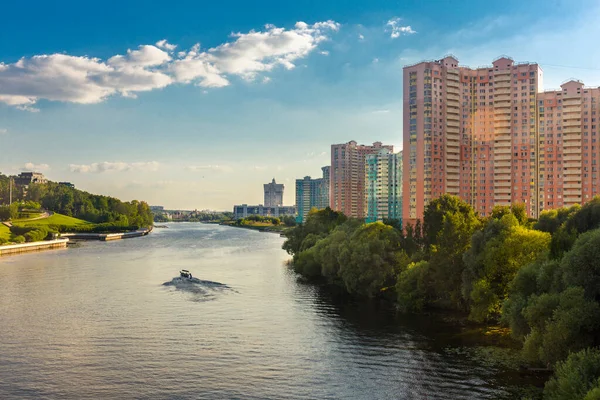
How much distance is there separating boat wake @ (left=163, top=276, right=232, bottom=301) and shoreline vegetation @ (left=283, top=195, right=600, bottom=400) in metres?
15.7

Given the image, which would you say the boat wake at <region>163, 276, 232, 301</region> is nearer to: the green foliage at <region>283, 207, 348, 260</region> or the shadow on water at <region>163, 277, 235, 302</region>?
the shadow on water at <region>163, 277, 235, 302</region>

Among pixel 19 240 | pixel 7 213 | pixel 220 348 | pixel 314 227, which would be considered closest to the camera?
pixel 220 348

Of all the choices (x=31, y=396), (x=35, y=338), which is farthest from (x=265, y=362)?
(x=35, y=338)

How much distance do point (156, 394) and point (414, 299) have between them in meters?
30.6

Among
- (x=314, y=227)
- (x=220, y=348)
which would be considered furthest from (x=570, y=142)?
(x=220, y=348)

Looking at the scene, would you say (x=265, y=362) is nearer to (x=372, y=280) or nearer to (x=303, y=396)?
(x=303, y=396)

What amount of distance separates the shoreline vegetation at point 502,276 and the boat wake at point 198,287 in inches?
620

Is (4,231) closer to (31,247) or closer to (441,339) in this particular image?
(31,247)

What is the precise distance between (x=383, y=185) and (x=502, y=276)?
127799mm

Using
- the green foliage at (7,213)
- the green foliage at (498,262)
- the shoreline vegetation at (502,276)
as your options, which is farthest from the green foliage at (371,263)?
the green foliage at (7,213)

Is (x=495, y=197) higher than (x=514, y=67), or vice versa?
(x=514, y=67)

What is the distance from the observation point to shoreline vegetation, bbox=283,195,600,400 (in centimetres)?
2825

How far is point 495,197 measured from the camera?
4422 inches

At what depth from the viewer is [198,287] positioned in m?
68.2
